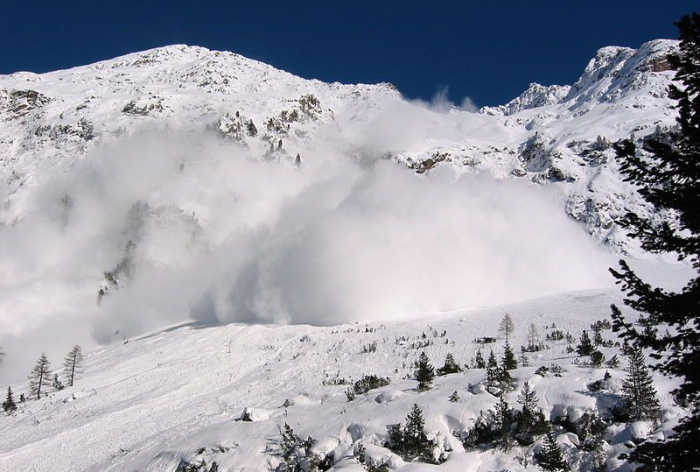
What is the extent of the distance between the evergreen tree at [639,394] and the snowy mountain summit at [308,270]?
23 cm

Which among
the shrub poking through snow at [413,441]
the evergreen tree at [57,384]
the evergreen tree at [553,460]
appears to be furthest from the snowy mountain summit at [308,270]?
the evergreen tree at [57,384]

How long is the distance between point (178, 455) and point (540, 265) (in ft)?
188

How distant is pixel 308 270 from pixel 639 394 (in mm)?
46198

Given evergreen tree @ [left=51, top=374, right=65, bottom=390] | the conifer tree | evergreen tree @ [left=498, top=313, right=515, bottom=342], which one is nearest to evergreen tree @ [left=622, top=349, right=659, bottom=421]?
the conifer tree

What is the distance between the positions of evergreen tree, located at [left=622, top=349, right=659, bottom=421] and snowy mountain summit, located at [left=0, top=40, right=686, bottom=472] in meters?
0.23

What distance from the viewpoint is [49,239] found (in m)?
117

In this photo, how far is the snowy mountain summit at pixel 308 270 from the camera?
17922mm

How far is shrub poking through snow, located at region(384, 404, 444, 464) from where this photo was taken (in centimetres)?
1576

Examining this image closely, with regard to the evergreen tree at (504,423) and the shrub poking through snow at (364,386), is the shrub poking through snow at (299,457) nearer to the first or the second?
the shrub poking through snow at (364,386)

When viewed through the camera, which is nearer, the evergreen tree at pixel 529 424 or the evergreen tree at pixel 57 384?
the evergreen tree at pixel 529 424

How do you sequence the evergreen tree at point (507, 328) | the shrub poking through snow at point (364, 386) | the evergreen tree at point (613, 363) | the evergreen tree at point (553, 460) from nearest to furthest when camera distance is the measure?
the evergreen tree at point (553, 460) < the evergreen tree at point (613, 363) < the shrub poking through snow at point (364, 386) < the evergreen tree at point (507, 328)

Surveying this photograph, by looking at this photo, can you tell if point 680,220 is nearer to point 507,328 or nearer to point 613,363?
point 613,363

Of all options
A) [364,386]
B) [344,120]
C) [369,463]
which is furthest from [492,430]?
[344,120]

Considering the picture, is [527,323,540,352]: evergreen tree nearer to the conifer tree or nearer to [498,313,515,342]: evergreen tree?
[498,313,515,342]: evergreen tree
